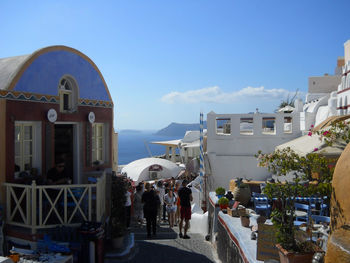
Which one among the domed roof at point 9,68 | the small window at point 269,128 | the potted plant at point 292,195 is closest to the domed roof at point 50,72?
the domed roof at point 9,68

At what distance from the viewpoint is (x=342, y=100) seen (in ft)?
44.1

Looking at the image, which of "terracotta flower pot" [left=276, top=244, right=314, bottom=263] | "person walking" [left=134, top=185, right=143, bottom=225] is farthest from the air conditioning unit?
"terracotta flower pot" [left=276, top=244, right=314, bottom=263]

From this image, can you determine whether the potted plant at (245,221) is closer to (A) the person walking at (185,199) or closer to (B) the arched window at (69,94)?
(A) the person walking at (185,199)

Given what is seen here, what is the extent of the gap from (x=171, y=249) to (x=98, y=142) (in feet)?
13.6

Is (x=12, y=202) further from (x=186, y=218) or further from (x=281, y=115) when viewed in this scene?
(x=281, y=115)

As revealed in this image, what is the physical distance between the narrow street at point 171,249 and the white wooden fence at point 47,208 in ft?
5.37

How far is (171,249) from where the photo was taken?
362 inches

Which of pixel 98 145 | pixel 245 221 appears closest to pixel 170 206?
pixel 98 145

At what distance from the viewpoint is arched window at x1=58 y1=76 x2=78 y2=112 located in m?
9.77

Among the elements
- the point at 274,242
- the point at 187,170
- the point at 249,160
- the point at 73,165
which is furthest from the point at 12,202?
the point at 187,170

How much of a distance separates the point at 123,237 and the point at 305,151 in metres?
4.92

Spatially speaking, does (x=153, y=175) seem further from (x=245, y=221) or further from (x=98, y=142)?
(x=245, y=221)

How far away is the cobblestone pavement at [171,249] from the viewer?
859 centimetres

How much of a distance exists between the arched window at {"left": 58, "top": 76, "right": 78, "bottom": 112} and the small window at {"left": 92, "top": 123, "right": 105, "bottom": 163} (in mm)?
1231
